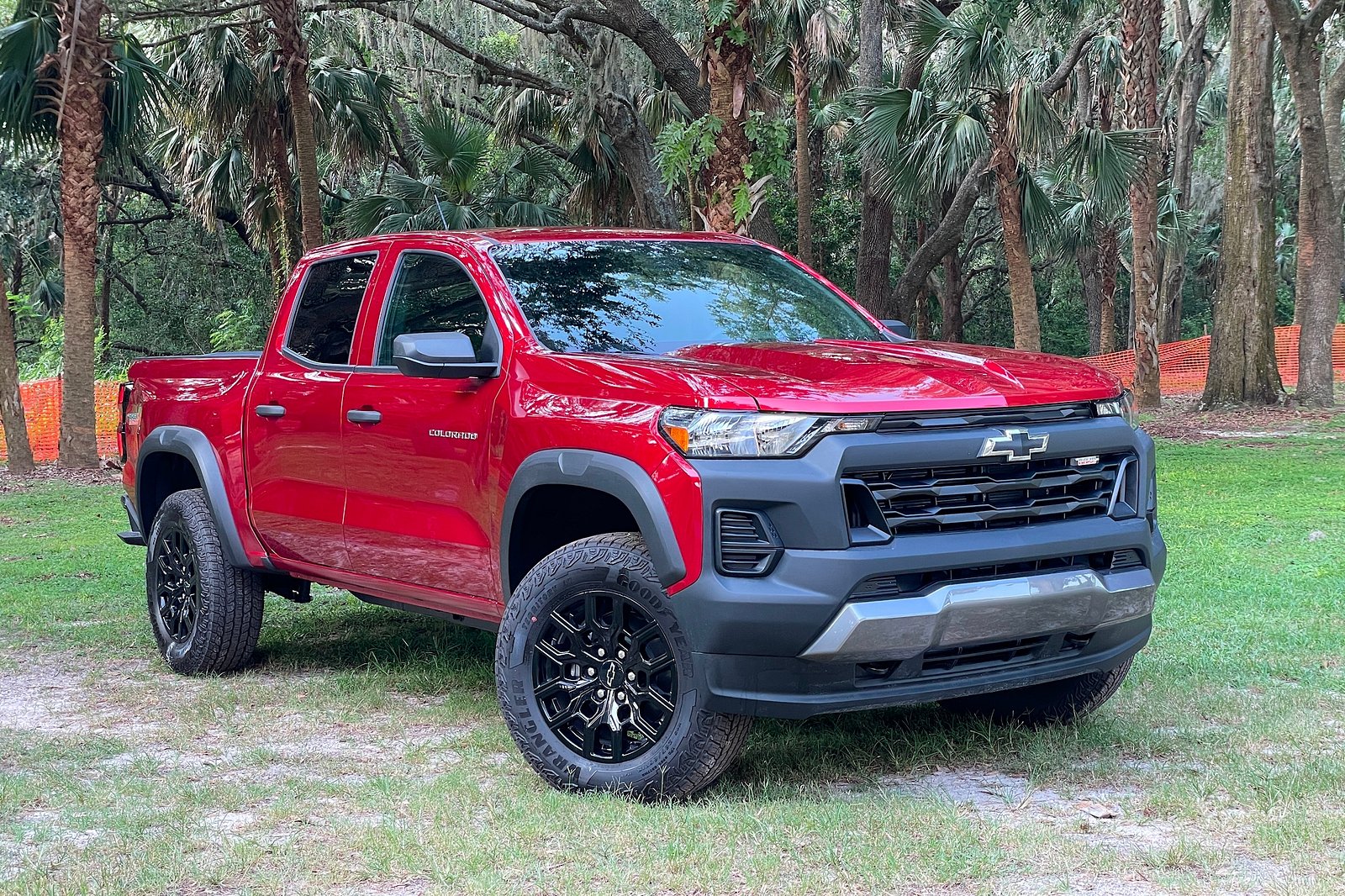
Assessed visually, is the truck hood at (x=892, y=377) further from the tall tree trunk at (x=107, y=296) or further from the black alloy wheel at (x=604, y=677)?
the tall tree trunk at (x=107, y=296)

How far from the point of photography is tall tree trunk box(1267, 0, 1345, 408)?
2186 centimetres

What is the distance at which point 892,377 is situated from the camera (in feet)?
14.6

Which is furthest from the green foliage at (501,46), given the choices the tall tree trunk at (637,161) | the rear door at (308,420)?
the rear door at (308,420)

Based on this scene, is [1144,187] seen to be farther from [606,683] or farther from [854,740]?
[606,683]

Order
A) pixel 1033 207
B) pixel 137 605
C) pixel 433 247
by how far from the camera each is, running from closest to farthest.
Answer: pixel 433 247, pixel 137 605, pixel 1033 207

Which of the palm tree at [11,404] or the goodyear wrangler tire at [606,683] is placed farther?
the palm tree at [11,404]

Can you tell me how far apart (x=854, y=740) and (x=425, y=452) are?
6.26 feet

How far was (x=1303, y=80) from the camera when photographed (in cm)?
2234

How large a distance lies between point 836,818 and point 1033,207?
680 inches

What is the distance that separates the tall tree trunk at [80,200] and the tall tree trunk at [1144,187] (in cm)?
1441

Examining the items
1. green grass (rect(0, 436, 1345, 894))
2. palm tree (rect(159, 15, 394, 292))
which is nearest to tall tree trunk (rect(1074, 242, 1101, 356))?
palm tree (rect(159, 15, 394, 292))

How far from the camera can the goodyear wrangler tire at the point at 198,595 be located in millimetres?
6641

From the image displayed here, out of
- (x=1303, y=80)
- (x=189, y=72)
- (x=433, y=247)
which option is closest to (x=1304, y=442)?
(x=1303, y=80)

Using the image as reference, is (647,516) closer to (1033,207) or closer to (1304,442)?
(1304,442)
